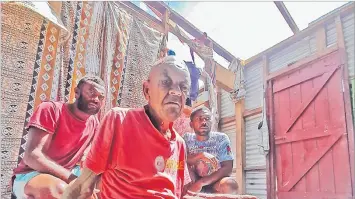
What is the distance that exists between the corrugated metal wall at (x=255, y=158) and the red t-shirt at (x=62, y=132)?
3.36 m

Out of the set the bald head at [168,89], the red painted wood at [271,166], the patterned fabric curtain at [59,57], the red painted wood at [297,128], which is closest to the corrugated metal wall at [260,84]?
the red painted wood at [271,166]

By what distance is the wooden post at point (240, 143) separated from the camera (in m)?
4.90

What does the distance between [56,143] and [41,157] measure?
0.16 metres

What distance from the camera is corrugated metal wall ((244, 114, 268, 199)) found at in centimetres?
459

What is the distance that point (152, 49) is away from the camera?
2994 millimetres

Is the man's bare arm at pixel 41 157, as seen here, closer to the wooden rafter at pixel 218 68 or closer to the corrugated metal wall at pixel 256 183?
the wooden rafter at pixel 218 68

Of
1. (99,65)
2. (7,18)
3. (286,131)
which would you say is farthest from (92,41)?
(286,131)

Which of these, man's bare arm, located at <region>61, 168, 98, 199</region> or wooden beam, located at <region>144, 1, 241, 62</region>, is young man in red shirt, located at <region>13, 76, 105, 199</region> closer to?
man's bare arm, located at <region>61, 168, 98, 199</region>

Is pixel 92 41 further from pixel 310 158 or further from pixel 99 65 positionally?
pixel 310 158

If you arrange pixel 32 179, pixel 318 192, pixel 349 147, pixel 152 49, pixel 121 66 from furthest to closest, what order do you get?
pixel 318 192 < pixel 349 147 < pixel 152 49 < pixel 121 66 < pixel 32 179

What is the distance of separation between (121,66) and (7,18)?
0.99 meters

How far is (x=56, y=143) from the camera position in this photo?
1.61 m

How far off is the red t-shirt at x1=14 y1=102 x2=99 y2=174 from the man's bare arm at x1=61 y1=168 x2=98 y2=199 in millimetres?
735

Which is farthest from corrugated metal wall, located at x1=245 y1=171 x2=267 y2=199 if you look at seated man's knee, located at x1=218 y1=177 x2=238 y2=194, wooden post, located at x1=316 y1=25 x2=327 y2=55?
seated man's knee, located at x1=218 y1=177 x2=238 y2=194
